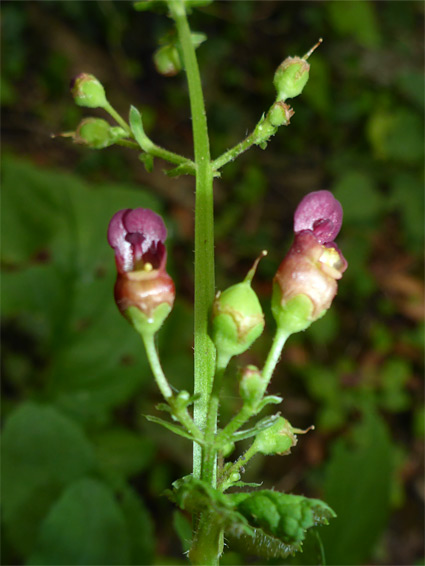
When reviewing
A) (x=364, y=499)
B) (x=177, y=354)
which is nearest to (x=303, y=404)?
(x=177, y=354)

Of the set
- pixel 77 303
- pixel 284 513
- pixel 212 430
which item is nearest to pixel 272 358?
pixel 212 430

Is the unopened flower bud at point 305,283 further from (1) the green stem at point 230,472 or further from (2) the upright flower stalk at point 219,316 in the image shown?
(1) the green stem at point 230,472

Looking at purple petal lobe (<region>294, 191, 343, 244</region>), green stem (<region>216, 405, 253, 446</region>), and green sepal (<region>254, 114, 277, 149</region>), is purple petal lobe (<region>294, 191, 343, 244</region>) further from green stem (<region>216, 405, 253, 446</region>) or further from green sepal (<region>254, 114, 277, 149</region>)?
green stem (<region>216, 405, 253, 446</region>)

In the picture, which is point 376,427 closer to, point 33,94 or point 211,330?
point 211,330

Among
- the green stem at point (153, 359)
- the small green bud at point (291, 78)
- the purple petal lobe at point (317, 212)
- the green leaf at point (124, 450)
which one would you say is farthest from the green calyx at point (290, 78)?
the green leaf at point (124, 450)

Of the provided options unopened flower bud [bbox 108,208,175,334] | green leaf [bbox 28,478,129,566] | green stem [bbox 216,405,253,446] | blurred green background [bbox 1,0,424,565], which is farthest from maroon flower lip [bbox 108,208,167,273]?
green leaf [bbox 28,478,129,566]

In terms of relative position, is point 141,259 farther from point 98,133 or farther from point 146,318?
point 98,133
